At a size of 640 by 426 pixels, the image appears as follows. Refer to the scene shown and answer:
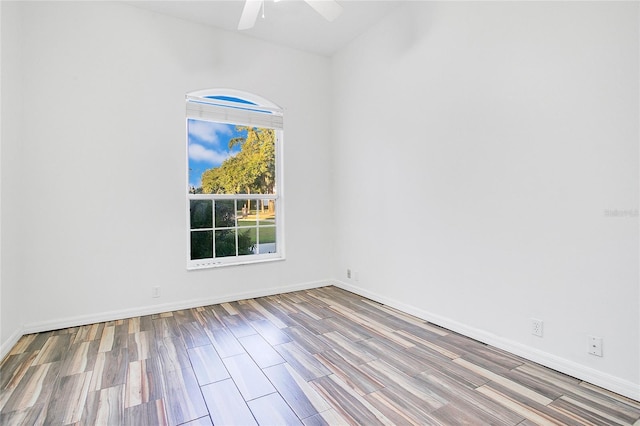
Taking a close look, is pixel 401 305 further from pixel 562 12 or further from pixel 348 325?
pixel 562 12

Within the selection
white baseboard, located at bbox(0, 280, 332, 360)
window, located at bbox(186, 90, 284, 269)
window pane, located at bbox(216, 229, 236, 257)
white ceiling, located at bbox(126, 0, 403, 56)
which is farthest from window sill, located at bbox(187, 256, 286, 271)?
white ceiling, located at bbox(126, 0, 403, 56)

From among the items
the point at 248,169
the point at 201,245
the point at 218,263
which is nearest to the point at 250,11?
the point at 248,169

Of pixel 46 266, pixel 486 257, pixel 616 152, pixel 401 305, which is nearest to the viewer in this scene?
pixel 616 152

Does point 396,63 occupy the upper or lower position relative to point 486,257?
upper

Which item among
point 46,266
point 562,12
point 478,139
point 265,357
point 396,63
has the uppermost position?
point 396,63

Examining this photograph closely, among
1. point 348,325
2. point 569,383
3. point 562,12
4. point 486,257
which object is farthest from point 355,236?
point 562,12

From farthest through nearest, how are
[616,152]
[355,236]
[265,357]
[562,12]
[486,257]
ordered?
[355,236] < [486,257] < [265,357] < [562,12] < [616,152]

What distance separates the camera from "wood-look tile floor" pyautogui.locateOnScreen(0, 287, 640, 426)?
5.57 ft

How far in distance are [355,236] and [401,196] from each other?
35.7 inches

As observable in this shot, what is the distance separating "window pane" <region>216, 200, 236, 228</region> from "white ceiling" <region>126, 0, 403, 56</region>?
1.96 m

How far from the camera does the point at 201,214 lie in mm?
3707

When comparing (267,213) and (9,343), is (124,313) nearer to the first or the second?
(9,343)

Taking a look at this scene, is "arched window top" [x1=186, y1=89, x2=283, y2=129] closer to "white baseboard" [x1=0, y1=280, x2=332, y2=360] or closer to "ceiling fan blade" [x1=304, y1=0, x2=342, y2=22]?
"ceiling fan blade" [x1=304, y1=0, x2=342, y2=22]

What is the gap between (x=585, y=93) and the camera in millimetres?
1986
